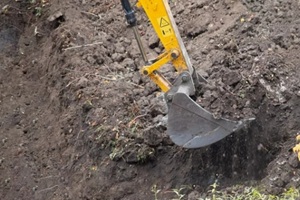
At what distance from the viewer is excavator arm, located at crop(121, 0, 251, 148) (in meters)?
6.03

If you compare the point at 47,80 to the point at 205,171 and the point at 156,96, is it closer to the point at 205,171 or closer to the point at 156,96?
the point at 156,96

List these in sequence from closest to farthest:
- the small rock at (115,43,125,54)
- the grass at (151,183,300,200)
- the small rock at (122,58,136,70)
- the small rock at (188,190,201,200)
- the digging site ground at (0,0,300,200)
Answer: the grass at (151,183,300,200)
the small rock at (188,190,201,200)
the digging site ground at (0,0,300,200)
the small rock at (122,58,136,70)
the small rock at (115,43,125,54)

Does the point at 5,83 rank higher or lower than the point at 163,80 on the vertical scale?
lower

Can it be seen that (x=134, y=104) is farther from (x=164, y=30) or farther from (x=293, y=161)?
(x=293, y=161)

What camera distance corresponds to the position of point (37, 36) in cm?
919

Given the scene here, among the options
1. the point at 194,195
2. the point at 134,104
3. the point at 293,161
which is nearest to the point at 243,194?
the point at 293,161

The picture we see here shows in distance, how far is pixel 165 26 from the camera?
605 cm

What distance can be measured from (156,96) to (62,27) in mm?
2073

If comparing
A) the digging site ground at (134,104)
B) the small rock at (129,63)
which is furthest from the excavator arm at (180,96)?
the small rock at (129,63)

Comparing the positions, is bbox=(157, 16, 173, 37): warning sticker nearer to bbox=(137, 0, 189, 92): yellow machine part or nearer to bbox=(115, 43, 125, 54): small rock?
bbox=(137, 0, 189, 92): yellow machine part

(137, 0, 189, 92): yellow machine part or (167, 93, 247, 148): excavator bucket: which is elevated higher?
(137, 0, 189, 92): yellow machine part

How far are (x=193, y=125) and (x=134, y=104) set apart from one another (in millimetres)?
1262

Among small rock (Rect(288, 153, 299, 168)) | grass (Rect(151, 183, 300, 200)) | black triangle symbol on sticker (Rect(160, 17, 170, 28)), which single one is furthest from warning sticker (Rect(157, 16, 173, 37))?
small rock (Rect(288, 153, 299, 168))

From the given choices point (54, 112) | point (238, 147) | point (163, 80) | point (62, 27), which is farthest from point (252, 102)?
point (62, 27)
